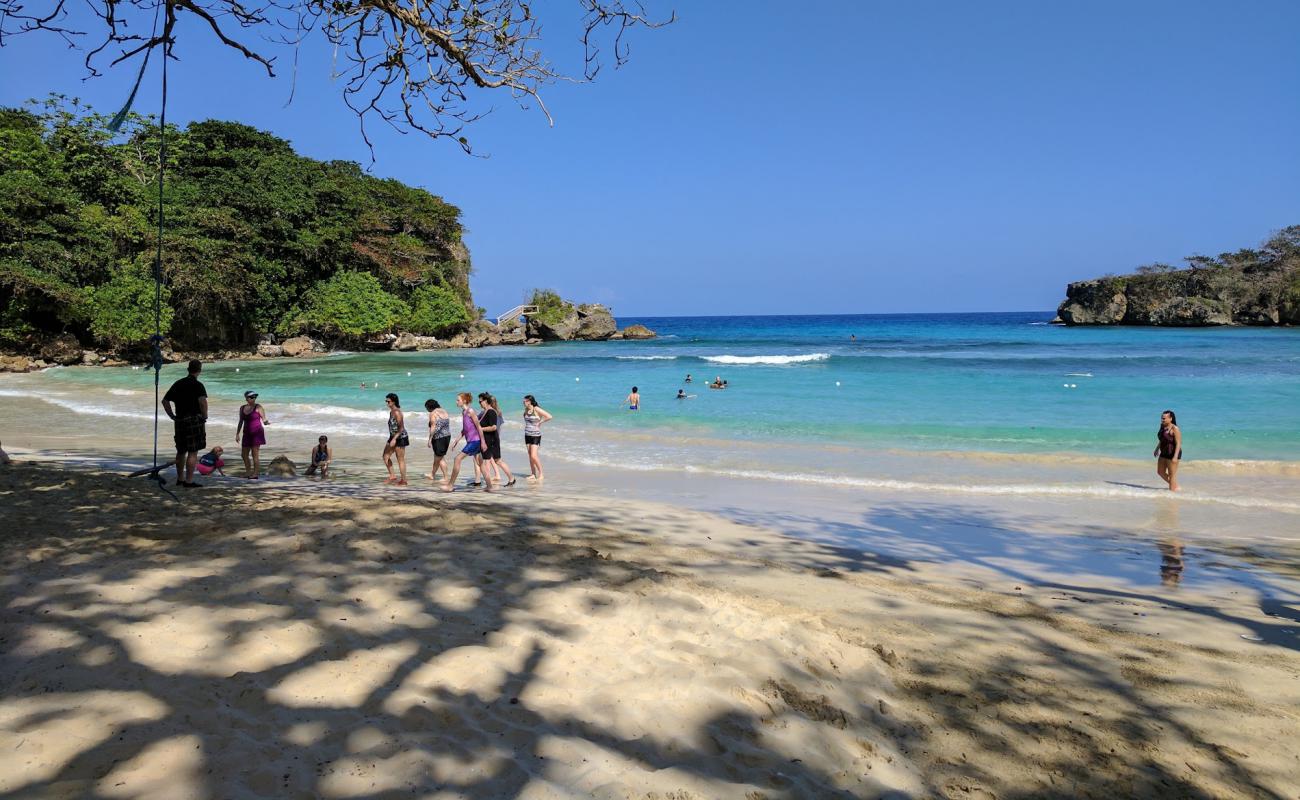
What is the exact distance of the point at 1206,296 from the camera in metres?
72.6

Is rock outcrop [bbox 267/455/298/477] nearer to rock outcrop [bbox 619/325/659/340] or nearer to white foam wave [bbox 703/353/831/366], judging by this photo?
white foam wave [bbox 703/353/831/366]

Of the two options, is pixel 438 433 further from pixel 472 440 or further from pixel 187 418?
pixel 187 418

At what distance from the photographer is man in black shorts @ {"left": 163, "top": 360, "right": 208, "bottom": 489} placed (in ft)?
29.1

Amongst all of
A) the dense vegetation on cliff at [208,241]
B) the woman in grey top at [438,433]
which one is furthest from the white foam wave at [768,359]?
the woman in grey top at [438,433]

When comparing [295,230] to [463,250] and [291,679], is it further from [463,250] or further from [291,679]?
[291,679]

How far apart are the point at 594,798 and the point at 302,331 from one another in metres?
49.4

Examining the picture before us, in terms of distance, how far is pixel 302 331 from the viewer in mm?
46906

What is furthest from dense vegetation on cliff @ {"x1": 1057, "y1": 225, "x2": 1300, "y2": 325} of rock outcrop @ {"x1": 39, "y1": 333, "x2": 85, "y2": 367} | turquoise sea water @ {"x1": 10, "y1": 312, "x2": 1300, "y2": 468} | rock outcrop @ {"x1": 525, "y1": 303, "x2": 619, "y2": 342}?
rock outcrop @ {"x1": 39, "y1": 333, "x2": 85, "y2": 367}

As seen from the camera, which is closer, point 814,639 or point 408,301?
point 814,639

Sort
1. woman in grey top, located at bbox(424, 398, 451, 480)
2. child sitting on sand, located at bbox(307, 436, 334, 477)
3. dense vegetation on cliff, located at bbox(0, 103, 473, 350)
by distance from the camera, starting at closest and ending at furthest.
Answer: woman in grey top, located at bbox(424, 398, 451, 480)
child sitting on sand, located at bbox(307, 436, 334, 477)
dense vegetation on cliff, located at bbox(0, 103, 473, 350)

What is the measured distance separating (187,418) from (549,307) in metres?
57.6

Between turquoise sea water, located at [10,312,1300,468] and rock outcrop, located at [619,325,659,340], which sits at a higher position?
rock outcrop, located at [619,325,659,340]

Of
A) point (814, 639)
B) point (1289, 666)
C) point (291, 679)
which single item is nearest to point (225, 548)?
point (291, 679)

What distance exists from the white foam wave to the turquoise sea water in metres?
0.31
